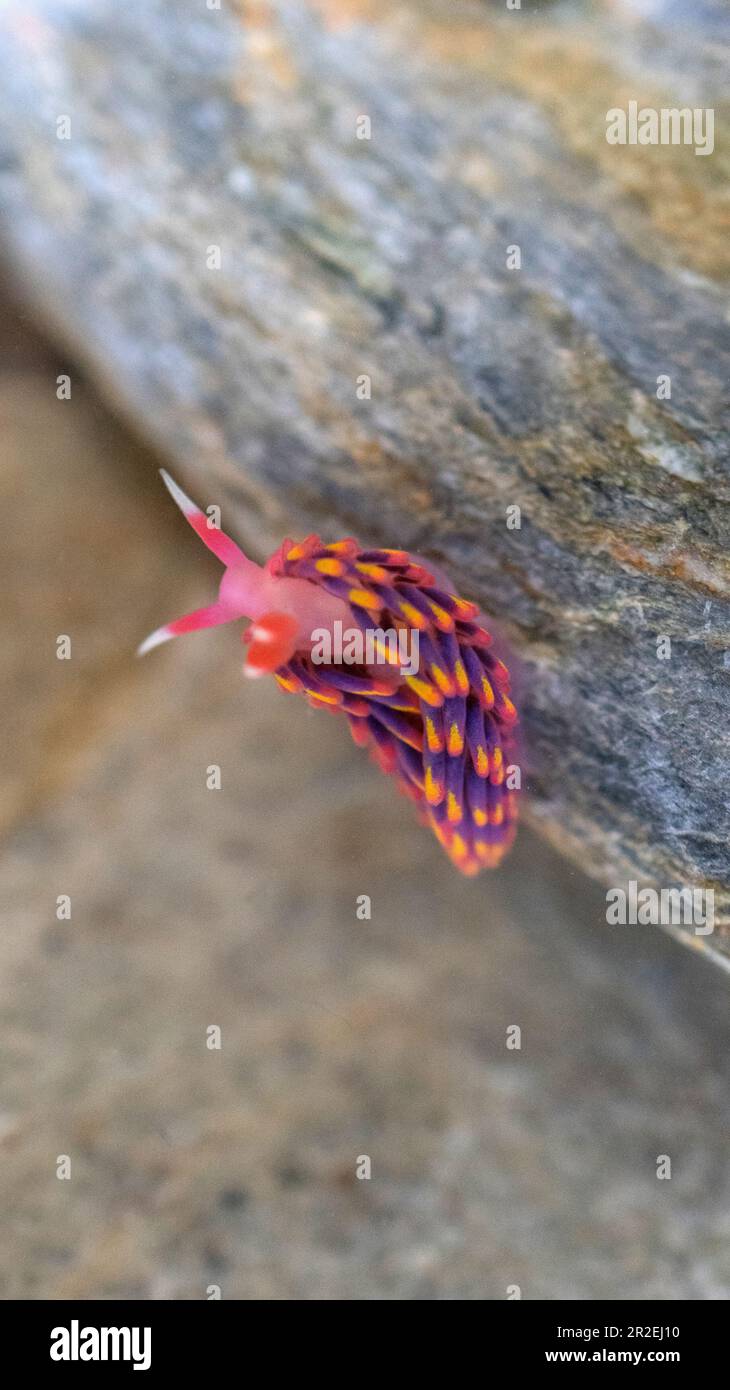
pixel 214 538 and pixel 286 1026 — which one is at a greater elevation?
pixel 214 538

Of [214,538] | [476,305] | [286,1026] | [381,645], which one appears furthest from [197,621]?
[286,1026]

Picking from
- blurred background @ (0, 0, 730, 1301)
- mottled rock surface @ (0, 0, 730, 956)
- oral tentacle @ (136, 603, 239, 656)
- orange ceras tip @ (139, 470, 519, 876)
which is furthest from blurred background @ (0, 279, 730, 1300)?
oral tentacle @ (136, 603, 239, 656)

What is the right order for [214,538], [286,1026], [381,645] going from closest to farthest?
[381,645]
[214,538]
[286,1026]

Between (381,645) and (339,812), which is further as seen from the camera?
(339,812)

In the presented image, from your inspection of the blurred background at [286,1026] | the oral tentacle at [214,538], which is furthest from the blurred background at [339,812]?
the oral tentacle at [214,538]

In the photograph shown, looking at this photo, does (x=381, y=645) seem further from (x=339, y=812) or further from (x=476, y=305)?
(x=339, y=812)

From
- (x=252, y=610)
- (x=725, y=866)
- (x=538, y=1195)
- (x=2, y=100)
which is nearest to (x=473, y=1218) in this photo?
(x=538, y=1195)

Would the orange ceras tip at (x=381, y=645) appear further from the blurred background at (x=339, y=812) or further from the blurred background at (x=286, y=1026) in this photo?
the blurred background at (x=286, y=1026)

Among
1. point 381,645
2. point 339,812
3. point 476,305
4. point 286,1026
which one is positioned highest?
point 476,305
